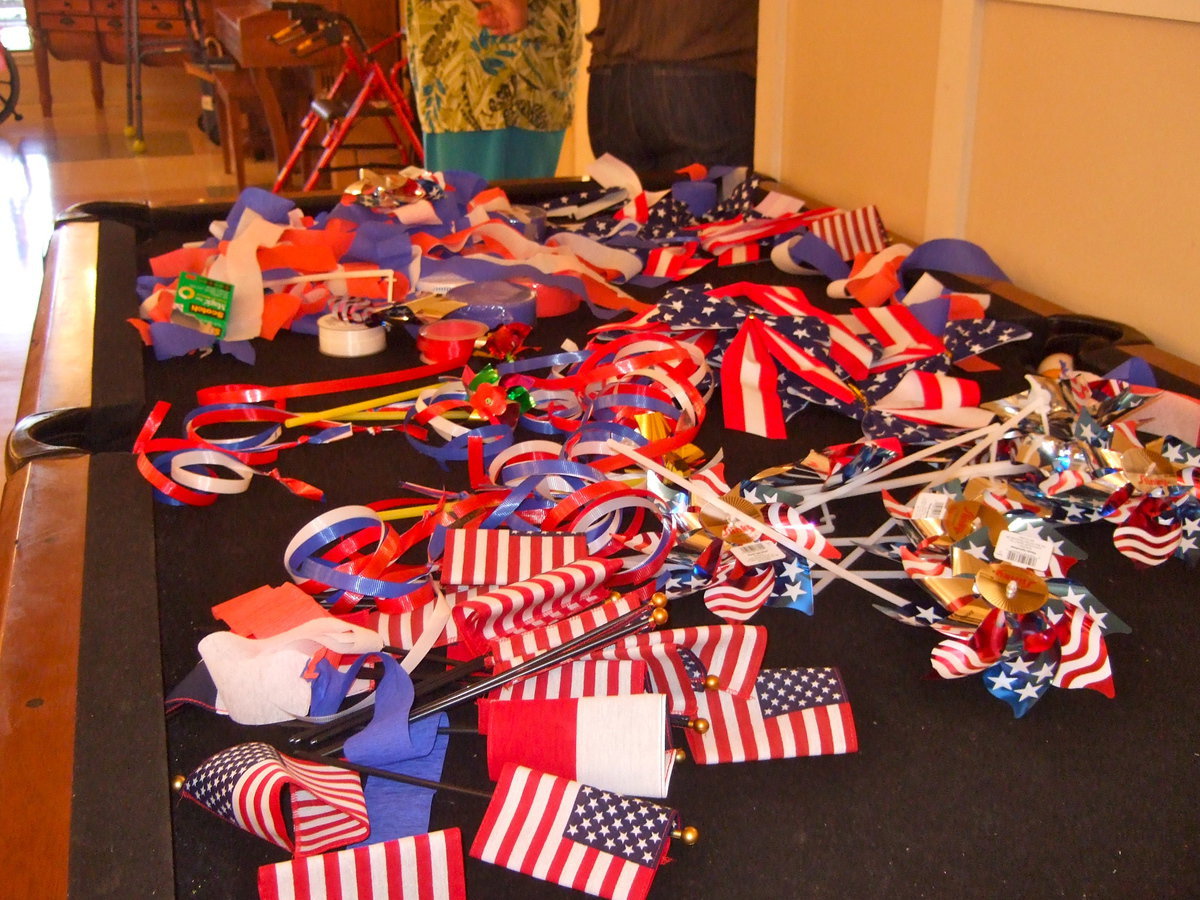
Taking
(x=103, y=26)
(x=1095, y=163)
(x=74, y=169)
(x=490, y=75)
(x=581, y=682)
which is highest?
(x=103, y=26)

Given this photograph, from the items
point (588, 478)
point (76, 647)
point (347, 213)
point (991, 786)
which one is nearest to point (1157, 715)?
point (991, 786)

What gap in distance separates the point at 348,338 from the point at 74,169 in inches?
223

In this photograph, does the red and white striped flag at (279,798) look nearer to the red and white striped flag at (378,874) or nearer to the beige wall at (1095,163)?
the red and white striped flag at (378,874)

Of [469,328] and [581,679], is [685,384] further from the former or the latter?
[581,679]

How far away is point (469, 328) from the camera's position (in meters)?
1.59

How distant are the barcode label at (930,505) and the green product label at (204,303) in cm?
105

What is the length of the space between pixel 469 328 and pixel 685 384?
385 mm

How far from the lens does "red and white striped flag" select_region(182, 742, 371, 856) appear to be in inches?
28.8

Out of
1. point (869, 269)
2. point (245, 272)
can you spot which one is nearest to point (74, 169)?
point (245, 272)

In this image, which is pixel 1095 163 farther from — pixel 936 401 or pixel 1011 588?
pixel 1011 588

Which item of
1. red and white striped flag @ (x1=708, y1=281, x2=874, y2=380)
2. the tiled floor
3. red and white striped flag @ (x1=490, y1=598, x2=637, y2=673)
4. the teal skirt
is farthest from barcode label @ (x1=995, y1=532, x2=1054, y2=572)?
the tiled floor

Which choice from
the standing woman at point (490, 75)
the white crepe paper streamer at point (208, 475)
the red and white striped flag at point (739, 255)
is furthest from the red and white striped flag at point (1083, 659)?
the standing woman at point (490, 75)

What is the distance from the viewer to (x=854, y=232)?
1946mm

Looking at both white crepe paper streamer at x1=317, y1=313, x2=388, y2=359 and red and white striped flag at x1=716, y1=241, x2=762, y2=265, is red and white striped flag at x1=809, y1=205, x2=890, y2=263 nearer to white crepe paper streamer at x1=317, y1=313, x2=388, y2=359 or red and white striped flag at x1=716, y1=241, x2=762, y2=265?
red and white striped flag at x1=716, y1=241, x2=762, y2=265
